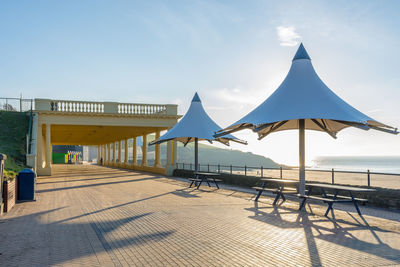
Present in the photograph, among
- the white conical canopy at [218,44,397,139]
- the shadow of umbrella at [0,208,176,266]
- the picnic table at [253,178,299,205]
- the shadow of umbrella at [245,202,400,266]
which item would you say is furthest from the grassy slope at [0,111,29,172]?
the shadow of umbrella at [245,202,400,266]

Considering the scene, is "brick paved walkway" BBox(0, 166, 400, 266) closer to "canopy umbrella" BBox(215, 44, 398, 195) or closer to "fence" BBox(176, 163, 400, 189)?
"canopy umbrella" BBox(215, 44, 398, 195)

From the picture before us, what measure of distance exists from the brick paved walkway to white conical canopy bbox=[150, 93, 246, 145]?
7.21 meters

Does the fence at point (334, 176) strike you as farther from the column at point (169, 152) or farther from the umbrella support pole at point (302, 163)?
the umbrella support pole at point (302, 163)

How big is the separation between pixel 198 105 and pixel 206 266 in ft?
47.3

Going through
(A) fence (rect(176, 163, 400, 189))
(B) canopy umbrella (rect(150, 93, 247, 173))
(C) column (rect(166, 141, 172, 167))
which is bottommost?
(A) fence (rect(176, 163, 400, 189))

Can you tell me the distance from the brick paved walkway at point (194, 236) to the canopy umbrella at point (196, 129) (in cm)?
717

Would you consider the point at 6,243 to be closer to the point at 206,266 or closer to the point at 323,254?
the point at 206,266

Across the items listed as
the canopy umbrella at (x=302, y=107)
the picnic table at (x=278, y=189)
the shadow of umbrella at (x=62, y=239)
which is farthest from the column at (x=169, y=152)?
the shadow of umbrella at (x=62, y=239)

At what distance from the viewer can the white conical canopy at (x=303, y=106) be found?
8.95m

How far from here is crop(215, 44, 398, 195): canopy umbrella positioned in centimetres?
896

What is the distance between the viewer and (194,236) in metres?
6.16

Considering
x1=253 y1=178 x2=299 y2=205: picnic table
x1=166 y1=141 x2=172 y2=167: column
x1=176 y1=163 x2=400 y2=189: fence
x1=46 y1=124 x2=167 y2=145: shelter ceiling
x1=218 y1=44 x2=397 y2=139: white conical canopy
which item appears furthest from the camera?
x1=46 y1=124 x2=167 y2=145: shelter ceiling

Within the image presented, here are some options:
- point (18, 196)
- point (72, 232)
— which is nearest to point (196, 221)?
point (72, 232)

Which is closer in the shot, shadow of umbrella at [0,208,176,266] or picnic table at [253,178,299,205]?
shadow of umbrella at [0,208,176,266]
